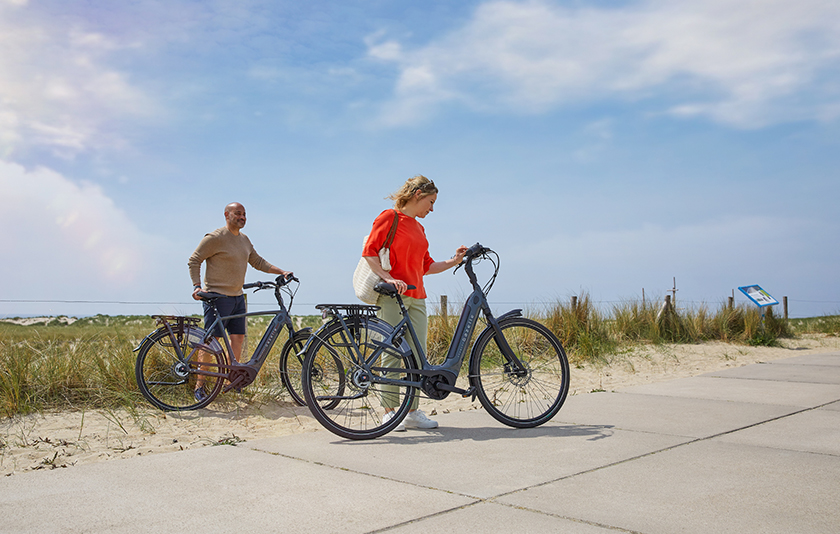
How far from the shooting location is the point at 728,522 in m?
3.17

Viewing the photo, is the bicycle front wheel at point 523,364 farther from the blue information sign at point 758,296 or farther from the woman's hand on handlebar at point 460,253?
the blue information sign at point 758,296

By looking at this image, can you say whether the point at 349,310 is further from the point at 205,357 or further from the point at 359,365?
the point at 205,357

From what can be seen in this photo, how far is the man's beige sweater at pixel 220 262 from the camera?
6.84 metres

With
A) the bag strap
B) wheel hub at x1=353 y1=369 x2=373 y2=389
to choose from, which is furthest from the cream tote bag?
wheel hub at x1=353 y1=369 x2=373 y2=389

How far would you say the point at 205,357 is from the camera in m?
6.54

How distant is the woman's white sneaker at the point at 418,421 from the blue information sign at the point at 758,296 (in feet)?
40.0

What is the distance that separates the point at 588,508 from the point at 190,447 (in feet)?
9.92

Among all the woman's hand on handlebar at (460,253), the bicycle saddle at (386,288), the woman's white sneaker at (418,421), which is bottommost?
the woman's white sneaker at (418,421)

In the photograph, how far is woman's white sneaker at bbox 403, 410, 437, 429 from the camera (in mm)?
5449

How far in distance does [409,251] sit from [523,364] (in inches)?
50.3

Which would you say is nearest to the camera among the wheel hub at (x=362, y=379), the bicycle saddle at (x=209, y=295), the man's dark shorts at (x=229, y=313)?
the wheel hub at (x=362, y=379)

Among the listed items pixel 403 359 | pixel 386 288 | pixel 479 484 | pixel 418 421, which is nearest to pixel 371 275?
pixel 386 288

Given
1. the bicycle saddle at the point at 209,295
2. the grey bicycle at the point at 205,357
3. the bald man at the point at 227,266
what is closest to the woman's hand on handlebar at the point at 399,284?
the grey bicycle at the point at 205,357

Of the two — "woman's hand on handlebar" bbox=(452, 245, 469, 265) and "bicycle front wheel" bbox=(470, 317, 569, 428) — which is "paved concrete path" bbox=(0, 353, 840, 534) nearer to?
"bicycle front wheel" bbox=(470, 317, 569, 428)
